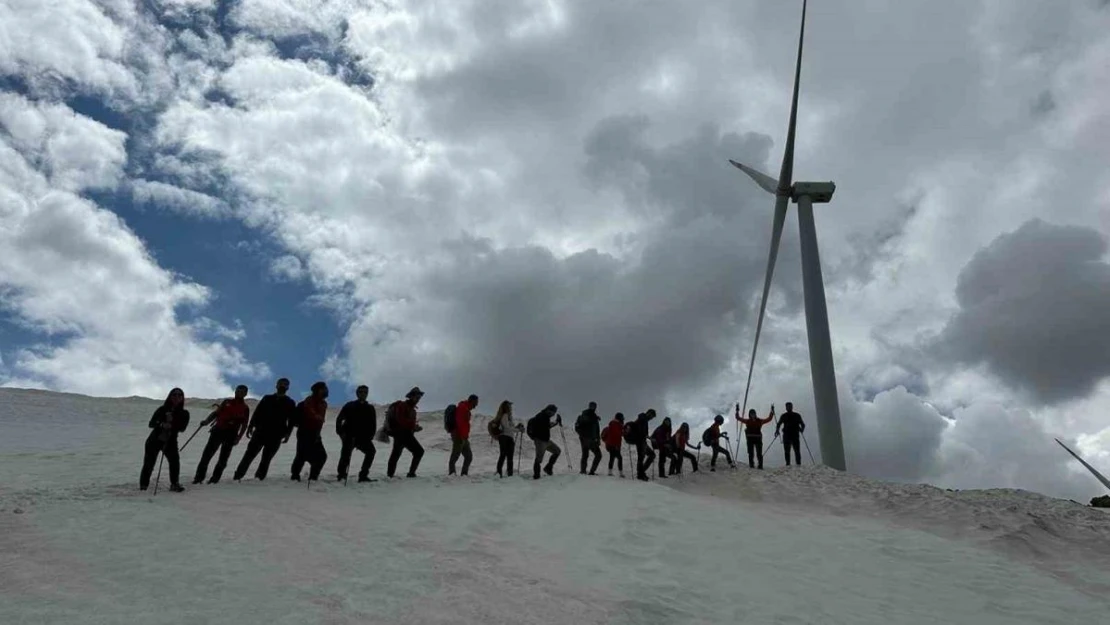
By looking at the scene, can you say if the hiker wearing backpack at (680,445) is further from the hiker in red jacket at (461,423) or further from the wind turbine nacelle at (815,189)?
the wind turbine nacelle at (815,189)

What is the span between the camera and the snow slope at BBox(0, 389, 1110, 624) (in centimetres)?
639

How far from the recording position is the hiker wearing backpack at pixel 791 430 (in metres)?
20.9

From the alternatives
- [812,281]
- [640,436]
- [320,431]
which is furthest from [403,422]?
[812,281]

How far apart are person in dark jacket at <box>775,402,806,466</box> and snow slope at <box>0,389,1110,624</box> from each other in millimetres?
4074

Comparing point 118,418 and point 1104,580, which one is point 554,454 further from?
point 118,418

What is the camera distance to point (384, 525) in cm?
958

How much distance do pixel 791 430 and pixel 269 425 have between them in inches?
591

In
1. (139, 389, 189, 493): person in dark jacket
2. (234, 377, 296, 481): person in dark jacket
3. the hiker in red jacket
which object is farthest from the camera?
the hiker in red jacket

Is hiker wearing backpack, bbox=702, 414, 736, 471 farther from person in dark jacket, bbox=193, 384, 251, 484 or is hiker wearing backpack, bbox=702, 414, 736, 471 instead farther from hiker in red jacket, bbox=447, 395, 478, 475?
person in dark jacket, bbox=193, 384, 251, 484

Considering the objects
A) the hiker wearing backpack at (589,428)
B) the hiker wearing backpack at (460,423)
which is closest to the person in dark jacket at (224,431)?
the hiker wearing backpack at (460,423)

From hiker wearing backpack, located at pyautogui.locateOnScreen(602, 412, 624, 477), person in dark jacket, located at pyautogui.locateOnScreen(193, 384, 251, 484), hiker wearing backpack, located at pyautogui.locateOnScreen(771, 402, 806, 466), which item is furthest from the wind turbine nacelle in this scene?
person in dark jacket, located at pyautogui.locateOnScreen(193, 384, 251, 484)

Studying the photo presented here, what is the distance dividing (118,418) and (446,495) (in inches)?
948

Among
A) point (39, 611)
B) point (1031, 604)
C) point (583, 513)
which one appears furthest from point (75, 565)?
point (1031, 604)

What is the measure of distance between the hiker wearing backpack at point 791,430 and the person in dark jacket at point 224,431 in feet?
49.4
